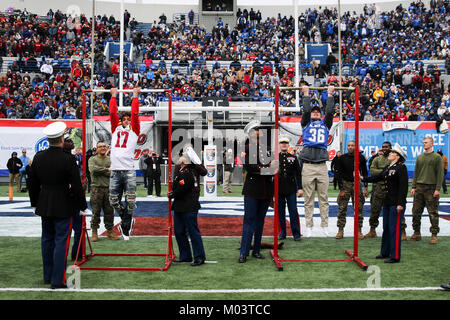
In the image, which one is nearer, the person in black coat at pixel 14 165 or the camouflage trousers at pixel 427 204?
the camouflage trousers at pixel 427 204

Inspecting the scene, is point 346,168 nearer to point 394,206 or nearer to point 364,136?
point 394,206

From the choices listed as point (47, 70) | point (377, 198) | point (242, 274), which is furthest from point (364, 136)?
point (47, 70)

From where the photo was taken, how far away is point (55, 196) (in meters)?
6.02

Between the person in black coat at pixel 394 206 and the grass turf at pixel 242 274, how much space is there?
0.24 m

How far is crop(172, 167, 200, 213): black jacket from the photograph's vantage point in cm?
719

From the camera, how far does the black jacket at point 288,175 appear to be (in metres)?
9.38

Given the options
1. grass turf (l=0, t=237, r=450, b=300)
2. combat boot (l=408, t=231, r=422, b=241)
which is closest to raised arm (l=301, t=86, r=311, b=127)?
grass turf (l=0, t=237, r=450, b=300)

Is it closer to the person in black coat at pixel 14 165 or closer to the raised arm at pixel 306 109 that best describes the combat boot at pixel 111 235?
the raised arm at pixel 306 109

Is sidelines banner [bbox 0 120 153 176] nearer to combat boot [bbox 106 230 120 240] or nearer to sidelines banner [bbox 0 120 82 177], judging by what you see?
sidelines banner [bbox 0 120 82 177]

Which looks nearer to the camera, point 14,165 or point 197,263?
point 197,263

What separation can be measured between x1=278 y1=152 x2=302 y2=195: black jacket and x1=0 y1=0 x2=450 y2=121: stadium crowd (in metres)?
13.5

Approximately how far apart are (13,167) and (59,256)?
14728 mm

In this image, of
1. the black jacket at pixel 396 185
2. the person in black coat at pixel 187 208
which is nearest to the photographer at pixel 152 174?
the person in black coat at pixel 187 208

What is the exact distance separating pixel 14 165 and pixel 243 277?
1550 centimetres
